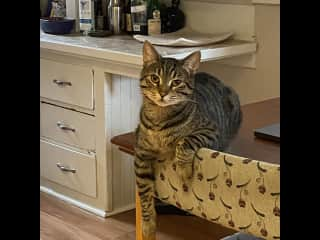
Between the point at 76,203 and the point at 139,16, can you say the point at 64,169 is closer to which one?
the point at 76,203

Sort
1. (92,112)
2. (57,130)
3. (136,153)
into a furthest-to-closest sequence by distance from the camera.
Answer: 1. (57,130)
2. (92,112)
3. (136,153)

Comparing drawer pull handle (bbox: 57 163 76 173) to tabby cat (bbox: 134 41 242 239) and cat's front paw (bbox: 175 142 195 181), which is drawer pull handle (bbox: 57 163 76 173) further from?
cat's front paw (bbox: 175 142 195 181)

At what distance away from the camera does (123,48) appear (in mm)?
2697

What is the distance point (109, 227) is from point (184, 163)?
145 cm

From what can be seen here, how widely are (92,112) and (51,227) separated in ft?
1.91

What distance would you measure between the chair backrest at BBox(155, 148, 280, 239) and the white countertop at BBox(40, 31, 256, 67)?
3.85ft

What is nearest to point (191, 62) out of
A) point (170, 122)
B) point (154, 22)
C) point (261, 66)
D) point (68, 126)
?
point (170, 122)

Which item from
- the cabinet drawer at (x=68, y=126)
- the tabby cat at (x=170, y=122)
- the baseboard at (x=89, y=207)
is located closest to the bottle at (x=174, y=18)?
the cabinet drawer at (x=68, y=126)

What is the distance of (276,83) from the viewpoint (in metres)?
2.72

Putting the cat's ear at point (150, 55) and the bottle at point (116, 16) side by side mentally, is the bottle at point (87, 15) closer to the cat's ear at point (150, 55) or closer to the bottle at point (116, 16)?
the bottle at point (116, 16)

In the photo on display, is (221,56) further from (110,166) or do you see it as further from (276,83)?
(110,166)
